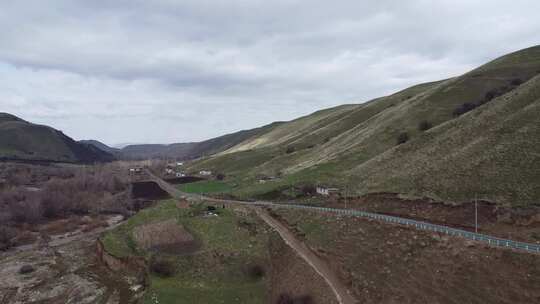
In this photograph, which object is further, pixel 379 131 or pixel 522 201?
pixel 379 131

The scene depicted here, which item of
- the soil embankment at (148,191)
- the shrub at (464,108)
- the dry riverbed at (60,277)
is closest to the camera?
the dry riverbed at (60,277)

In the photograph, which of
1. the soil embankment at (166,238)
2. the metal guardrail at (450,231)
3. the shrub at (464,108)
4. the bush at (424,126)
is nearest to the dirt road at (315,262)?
the metal guardrail at (450,231)

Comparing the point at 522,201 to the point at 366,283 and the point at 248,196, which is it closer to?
the point at 366,283

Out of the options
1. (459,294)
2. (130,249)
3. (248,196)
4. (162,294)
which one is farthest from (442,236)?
(248,196)

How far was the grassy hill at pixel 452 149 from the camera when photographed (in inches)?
2362

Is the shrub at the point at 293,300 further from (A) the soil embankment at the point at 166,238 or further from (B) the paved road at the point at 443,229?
(A) the soil embankment at the point at 166,238

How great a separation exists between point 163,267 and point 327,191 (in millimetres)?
40435

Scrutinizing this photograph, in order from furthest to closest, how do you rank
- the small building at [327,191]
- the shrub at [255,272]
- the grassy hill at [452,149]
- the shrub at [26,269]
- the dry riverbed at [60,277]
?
the small building at [327,191]
the shrub at [26,269]
the grassy hill at [452,149]
the dry riverbed at [60,277]
the shrub at [255,272]

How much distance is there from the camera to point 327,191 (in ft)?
270

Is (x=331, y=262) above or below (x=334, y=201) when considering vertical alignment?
below

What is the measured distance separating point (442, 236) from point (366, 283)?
1163cm

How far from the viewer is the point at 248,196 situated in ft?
320

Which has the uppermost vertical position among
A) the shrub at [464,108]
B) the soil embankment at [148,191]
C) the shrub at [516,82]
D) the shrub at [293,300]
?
the shrub at [516,82]

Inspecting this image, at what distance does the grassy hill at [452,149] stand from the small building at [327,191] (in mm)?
3464
